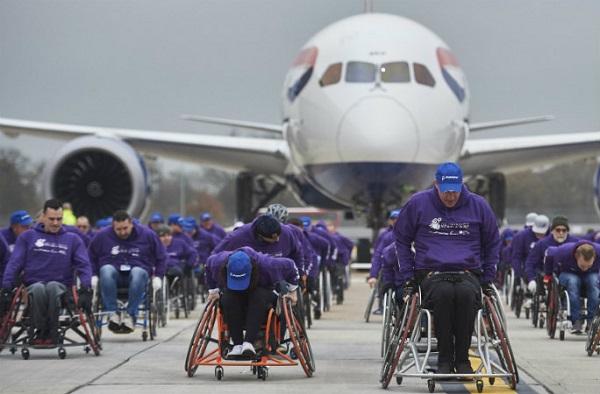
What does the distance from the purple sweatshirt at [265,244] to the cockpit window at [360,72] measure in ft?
46.2

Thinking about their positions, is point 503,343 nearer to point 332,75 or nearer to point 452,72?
point 332,75

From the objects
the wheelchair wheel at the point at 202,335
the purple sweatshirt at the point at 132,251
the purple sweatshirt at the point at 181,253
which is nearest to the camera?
the wheelchair wheel at the point at 202,335

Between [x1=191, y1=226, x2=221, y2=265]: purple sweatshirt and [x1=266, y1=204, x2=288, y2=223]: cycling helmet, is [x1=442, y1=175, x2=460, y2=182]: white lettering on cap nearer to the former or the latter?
[x1=266, y1=204, x2=288, y2=223]: cycling helmet

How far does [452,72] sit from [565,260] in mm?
12676

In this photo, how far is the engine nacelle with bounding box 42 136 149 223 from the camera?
3009 centimetres

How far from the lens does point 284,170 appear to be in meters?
32.6

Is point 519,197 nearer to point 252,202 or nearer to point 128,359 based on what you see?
point 252,202

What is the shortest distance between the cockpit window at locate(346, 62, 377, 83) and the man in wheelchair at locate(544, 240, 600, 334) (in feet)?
36.0

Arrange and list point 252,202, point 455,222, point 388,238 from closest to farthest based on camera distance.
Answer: point 455,222
point 388,238
point 252,202

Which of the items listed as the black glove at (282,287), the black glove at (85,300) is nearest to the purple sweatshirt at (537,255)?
the black glove at (85,300)

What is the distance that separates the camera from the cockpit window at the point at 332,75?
88.7 feet

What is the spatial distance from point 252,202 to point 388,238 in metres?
17.3

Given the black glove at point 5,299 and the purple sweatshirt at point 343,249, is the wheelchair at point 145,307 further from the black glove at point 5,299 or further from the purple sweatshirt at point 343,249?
the purple sweatshirt at point 343,249

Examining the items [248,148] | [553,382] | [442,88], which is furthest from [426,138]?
[553,382]
